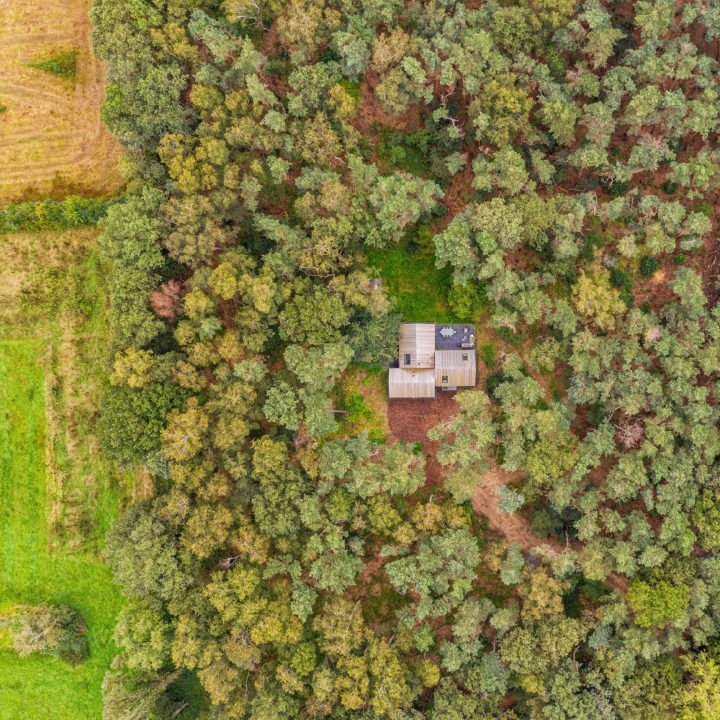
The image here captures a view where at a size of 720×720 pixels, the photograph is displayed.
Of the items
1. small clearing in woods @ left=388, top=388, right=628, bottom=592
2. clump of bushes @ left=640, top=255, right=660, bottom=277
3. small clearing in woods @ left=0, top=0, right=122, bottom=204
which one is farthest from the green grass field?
clump of bushes @ left=640, top=255, right=660, bottom=277

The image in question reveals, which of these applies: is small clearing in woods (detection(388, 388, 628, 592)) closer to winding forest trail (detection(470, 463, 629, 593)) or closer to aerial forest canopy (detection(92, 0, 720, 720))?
winding forest trail (detection(470, 463, 629, 593))

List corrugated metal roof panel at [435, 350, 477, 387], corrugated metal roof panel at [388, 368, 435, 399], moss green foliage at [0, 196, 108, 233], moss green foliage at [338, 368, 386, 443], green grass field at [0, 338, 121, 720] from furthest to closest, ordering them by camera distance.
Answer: moss green foliage at [0, 196, 108, 233] < green grass field at [0, 338, 121, 720] < moss green foliage at [338, 368, 386, 443] < corrugated metal roof panel at [435, 350, 477, 387] < corrugated metal roof panel at [388, 368, 435, 399]

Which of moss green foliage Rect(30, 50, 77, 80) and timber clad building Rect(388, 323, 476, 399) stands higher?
moss green foliage Rect(30, 50, 77, 80)

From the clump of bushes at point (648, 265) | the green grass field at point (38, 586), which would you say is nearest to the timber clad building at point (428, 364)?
the clump of bushes at point (648, 265)

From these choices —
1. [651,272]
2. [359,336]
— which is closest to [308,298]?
[359,336]

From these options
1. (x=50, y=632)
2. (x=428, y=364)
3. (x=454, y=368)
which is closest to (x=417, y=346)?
(x=428, y=364)

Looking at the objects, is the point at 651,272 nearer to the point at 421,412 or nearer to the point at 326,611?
the point at 421,412
